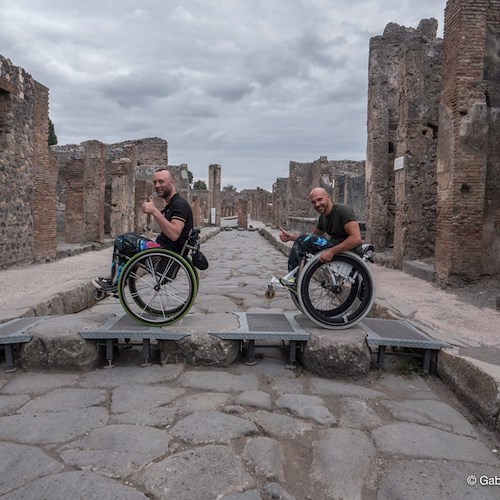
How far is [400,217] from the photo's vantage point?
9328 millimetres

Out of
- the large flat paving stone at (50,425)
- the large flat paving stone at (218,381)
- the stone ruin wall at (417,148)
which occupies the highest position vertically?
the stone ruin wall at (417,148)

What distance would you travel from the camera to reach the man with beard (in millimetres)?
3804

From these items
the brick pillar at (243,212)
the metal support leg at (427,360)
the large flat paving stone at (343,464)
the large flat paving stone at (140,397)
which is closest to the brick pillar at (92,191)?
the large flat paving stone at (140,397)

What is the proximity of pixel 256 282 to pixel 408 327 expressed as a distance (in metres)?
4.08

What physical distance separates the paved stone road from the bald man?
3.06ft

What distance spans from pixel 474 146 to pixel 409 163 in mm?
2471

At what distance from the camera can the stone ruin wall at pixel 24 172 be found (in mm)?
→ 8414

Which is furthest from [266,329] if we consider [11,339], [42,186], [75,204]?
[75,204]

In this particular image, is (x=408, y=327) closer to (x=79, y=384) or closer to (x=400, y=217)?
(x=79, y=384)

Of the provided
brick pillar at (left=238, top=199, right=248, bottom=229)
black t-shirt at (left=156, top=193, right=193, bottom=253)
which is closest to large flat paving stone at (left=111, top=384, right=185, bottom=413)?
black t-shirt at (left=156, top=193, right=193, bottom=253)

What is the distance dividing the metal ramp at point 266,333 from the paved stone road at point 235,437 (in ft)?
0.53

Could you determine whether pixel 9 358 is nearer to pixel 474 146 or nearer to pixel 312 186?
pixel 474 146

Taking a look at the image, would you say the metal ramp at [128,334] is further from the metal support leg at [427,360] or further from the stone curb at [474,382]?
the stone curb at [474,382]

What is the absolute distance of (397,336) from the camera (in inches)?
145
